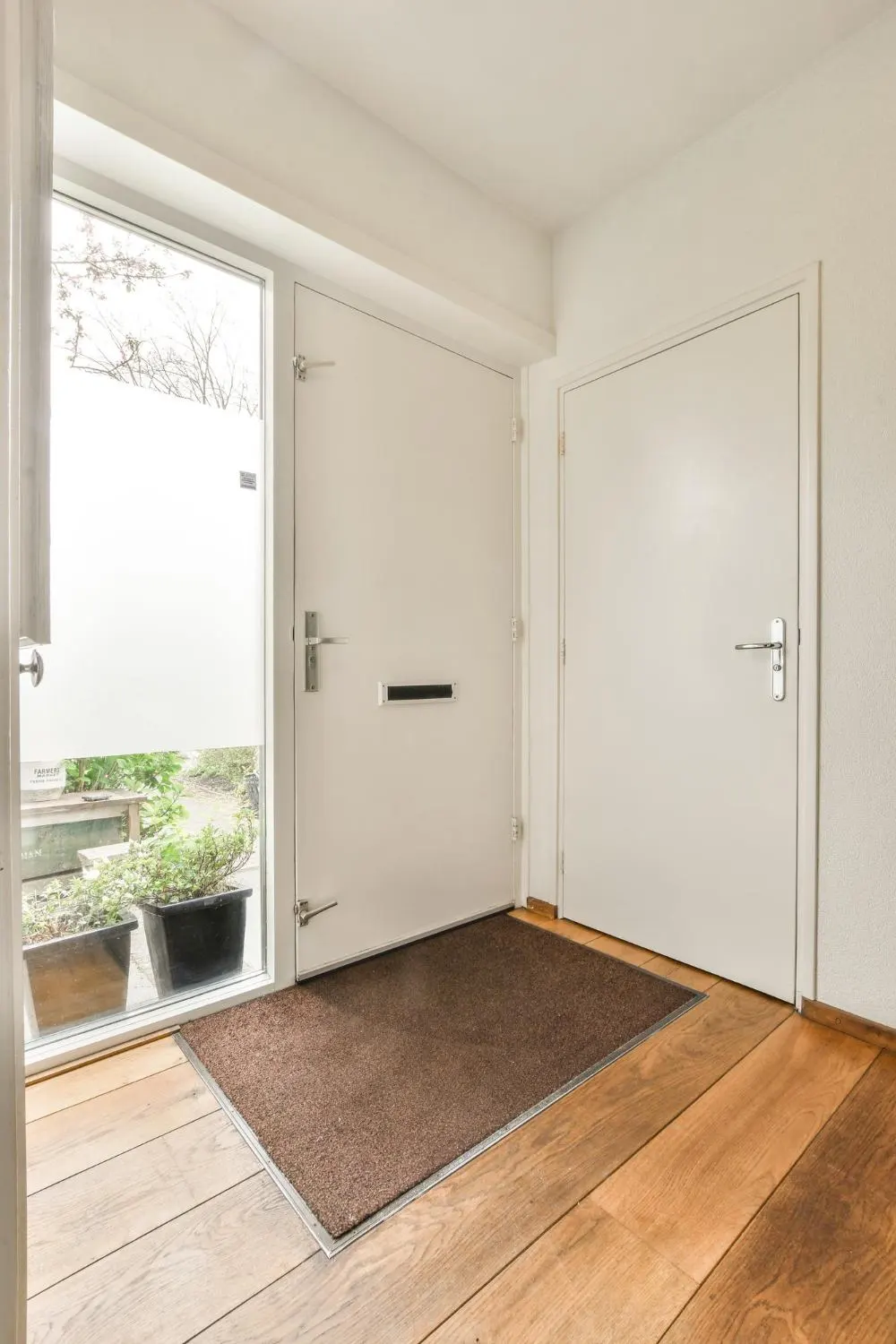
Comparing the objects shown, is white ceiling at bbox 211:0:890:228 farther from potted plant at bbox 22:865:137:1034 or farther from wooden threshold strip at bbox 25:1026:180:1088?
wooden threshold strip at bbox 25:1026:180:1088

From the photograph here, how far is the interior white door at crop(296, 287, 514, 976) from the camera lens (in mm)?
2105

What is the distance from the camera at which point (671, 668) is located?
2223mm

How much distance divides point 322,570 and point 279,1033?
53.1 inches

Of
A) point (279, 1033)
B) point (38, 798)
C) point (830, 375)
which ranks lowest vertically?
point (279, 1033)

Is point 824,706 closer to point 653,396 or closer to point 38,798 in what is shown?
point 653,396

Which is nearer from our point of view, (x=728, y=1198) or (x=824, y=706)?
(x=728, y=1198)

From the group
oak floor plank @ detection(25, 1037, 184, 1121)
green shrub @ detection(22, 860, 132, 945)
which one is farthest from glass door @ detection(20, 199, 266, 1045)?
oak floor plank @ detection(25, 1037, 184, 1121)

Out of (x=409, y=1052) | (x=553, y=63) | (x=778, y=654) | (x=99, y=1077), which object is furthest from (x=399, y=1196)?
(x=553, y=63)

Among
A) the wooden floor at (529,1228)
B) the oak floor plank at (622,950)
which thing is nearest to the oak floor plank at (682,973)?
the oak floor plank at (622,950)

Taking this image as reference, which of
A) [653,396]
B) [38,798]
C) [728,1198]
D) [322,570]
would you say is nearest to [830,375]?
[653,396]

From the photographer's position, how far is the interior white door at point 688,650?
1951 millimetres

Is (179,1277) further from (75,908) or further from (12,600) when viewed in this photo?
(12,600)

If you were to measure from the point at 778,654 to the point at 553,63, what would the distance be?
1.80 m

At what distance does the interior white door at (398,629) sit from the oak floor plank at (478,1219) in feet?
3.09
